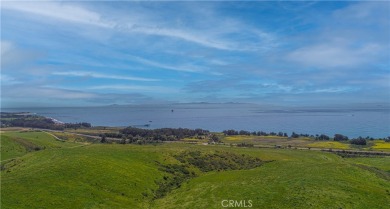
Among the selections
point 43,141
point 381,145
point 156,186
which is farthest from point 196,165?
point 381,145

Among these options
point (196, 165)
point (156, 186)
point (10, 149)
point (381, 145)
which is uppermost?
point (381, 145)

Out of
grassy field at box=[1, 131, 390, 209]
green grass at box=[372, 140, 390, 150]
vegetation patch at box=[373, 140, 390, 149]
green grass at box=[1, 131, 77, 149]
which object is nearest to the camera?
grassy field at box=[1, 131, 390, 209]

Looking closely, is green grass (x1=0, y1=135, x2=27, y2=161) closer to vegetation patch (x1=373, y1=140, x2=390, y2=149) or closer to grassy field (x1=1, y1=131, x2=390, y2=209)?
grassy field (x1=1, y1=131, x2=390, y2=209)

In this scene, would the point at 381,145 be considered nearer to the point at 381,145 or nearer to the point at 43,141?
the point at 381,145

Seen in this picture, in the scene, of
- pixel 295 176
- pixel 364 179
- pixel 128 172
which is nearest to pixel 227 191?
pixel 295 176

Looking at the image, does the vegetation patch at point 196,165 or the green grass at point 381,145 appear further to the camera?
the green grass at point 381,145

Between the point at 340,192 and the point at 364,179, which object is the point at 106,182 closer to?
the point at 340,192

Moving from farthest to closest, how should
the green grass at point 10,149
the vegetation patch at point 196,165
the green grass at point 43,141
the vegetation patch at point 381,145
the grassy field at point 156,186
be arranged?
the vegetation patch at point 381,145, the green grass at point 43,141, the green grass at point 10,149, the vegetation patch at point 196,165, the grassy field at point 156,186

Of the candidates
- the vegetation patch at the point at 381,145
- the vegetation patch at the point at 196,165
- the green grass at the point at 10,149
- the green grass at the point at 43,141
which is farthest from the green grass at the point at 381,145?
the green grass at the point at 10,149

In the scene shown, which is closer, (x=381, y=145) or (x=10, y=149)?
(x=10, y=149)

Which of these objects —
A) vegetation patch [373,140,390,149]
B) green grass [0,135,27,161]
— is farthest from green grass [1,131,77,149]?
vegetation patch [373,140,390,149]

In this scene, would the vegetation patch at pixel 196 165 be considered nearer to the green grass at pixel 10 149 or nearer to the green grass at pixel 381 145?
the green grass at pixel 10 149
